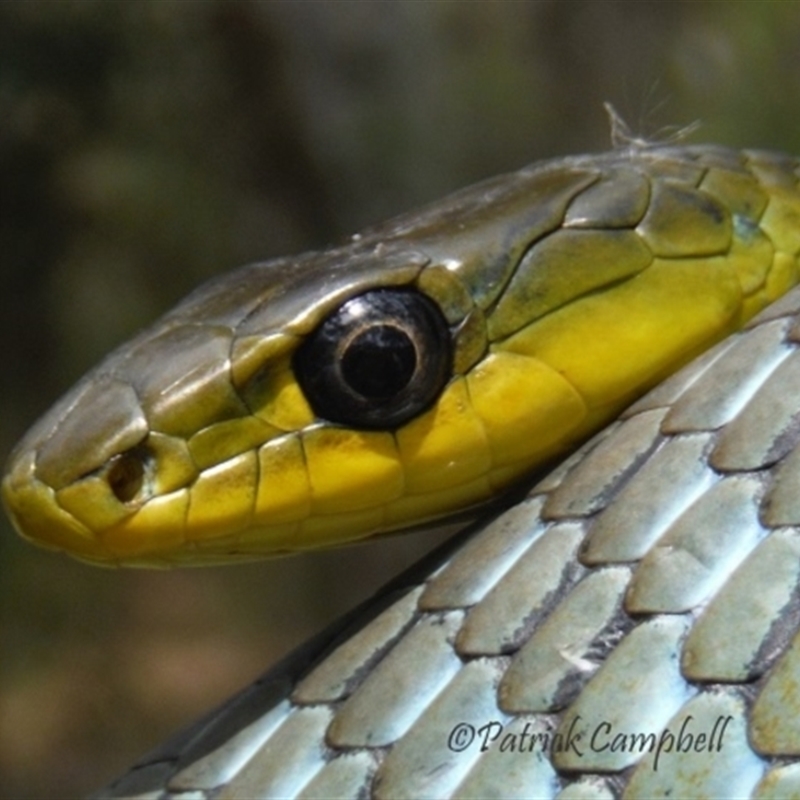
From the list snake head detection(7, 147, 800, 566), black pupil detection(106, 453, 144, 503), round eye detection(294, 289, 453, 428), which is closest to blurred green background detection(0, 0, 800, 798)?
snake head detection(7, 147, 800, 566)

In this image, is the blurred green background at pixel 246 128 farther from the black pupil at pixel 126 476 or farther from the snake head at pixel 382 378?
the black pupil at pixel 126 476

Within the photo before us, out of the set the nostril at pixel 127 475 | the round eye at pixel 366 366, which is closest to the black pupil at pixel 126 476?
the nostril at pixel 127 475

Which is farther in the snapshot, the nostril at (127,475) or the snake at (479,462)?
the nostril at (127,475)

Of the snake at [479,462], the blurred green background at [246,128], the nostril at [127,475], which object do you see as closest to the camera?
the snake at [479,462]

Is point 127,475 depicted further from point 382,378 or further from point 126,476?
point 382,378

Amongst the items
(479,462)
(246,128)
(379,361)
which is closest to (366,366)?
(379,361)

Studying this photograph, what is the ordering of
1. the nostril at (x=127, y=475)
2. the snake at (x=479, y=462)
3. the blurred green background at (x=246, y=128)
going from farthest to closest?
1. the blurred green background at (x=246, y=128)
2. the nostril at (x=127, y=475)
3. the snake at (x=479, y=462)

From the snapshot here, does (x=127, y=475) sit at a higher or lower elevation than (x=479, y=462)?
higher

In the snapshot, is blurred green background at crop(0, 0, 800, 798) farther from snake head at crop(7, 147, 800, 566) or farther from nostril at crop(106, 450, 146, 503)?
nostril at crop(106, 450, 146, 503)
